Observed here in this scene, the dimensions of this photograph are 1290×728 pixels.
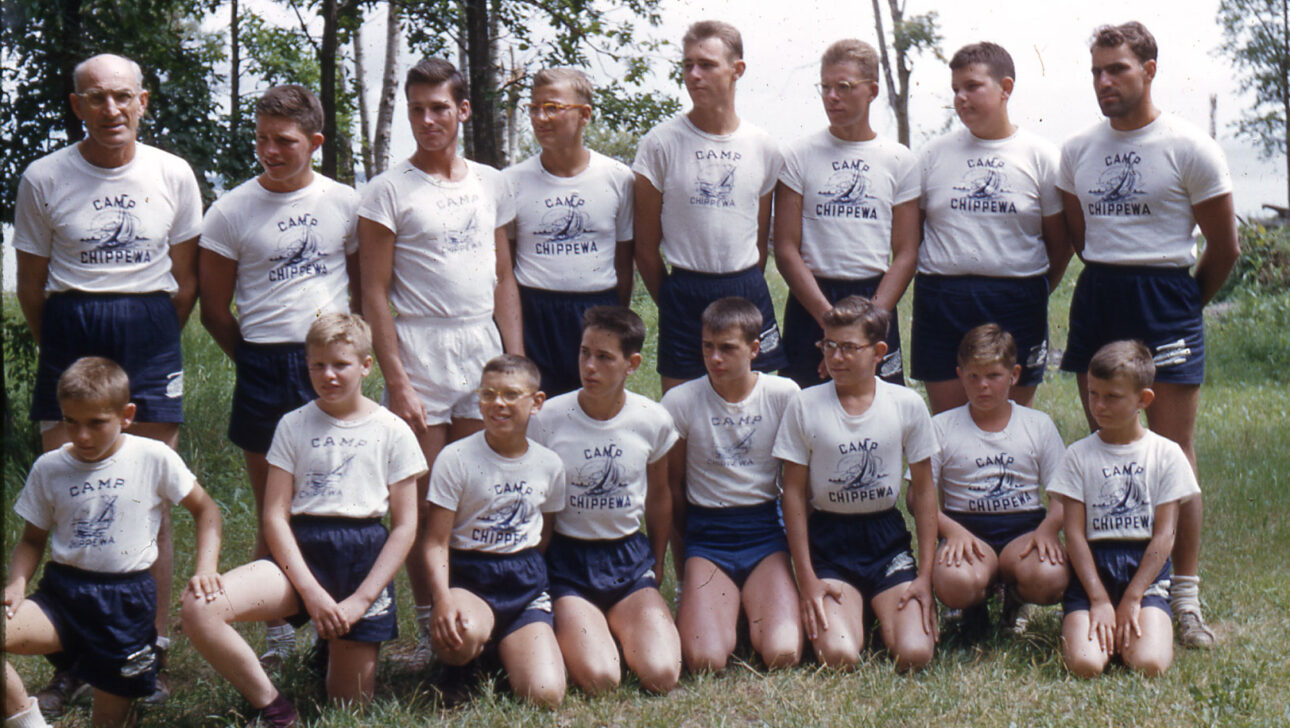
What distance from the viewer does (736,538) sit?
15.4ft

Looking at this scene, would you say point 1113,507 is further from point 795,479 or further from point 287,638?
point 287,638

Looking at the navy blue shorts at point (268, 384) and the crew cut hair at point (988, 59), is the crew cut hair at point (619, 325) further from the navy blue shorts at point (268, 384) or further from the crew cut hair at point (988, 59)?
the crew cut hair at point (988, 59)

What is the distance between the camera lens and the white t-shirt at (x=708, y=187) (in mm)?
4859

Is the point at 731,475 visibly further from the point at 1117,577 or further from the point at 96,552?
the point at 96,552

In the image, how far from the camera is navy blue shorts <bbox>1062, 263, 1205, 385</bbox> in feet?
15.5

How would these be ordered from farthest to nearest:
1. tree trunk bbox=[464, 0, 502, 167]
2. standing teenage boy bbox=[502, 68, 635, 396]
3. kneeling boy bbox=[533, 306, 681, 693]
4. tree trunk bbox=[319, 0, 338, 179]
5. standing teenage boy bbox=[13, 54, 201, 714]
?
tree trunk bbox=[319, 0, 338, 179] → tree trunk bbox=[464, 0, 502, 167] → standing teenage boy bbox=[502, 68, 635, 396] → kneeling boy bbox=[533, 306, 681, 693] → standing teenage boy bbox=[13, 54, 201, 714]

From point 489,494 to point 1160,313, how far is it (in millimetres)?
2816

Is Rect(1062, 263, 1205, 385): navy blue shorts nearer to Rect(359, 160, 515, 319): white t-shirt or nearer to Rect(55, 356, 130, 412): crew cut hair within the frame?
Rect(359, 160, 515, 319): white t-shirt

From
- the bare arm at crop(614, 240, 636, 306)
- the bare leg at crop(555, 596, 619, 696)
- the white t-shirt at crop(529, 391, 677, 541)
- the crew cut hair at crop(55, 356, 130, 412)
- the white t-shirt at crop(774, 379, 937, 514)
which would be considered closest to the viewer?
the crew cut hair at crop(55, 356, 130, 412)

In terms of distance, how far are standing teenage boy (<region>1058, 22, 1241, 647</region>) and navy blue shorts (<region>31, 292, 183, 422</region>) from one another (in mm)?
3716

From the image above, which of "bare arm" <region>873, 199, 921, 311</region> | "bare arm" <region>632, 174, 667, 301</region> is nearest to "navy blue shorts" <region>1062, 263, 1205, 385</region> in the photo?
"bare arm" <region>873, 199, 921, 311</region>

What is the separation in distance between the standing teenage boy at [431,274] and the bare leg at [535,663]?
2.19 ft

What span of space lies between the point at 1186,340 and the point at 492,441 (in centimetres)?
287

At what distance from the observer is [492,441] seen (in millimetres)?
4289
